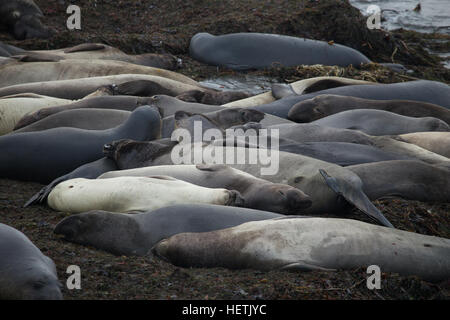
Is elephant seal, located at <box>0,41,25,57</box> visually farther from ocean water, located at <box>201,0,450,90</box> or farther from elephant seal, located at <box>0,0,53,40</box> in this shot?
ocean water, located at <box>201,0,450,90</box>

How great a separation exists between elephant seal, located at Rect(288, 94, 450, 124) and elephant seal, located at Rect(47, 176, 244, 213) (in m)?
2.70

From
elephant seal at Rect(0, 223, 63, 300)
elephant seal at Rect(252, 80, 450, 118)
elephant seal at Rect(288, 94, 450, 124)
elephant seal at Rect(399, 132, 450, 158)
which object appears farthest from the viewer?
elephant seal at Rect(252, 80, 450, 118)

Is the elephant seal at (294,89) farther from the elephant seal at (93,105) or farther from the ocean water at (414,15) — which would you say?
the ocean water at (414,15)

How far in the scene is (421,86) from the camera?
8.25 m

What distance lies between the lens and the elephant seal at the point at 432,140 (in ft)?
20.7

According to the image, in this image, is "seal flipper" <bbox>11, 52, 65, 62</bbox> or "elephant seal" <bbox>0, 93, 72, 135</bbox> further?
"seal flipper" <bbox>11, 52, 65, 62</bbox>

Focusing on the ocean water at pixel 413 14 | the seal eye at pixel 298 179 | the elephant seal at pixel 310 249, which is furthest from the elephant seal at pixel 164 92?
the ocean water at pixel 413 14

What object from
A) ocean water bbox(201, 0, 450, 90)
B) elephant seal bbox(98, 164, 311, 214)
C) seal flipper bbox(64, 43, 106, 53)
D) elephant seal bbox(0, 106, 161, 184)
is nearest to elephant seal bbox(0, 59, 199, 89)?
seal flipper bbox(64, 43, 106, 53)

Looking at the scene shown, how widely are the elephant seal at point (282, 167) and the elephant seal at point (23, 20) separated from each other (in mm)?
5639

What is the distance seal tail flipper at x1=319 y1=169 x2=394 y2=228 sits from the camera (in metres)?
4.62

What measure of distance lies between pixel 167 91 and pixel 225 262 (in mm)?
4338

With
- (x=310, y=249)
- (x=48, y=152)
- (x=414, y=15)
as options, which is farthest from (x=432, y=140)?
(x=414, y=15)

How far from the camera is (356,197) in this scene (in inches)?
189
